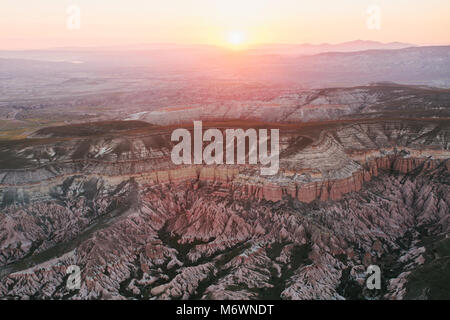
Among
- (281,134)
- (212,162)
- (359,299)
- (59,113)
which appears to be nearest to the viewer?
(359,299)

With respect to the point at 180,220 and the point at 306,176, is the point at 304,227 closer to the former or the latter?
the point at 306,176

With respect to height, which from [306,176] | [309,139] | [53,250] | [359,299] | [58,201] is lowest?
[359,299]

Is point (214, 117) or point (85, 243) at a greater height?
point (214, 117)

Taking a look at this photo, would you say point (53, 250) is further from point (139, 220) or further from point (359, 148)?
point (359, 148)

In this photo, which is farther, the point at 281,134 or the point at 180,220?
the point at 281,134

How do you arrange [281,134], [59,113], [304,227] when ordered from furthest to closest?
[59,113], [281,134], [304,227]

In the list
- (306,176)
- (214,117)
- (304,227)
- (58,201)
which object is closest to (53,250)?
(58,201)

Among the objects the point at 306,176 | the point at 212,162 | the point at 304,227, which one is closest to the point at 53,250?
the point at 212,162
